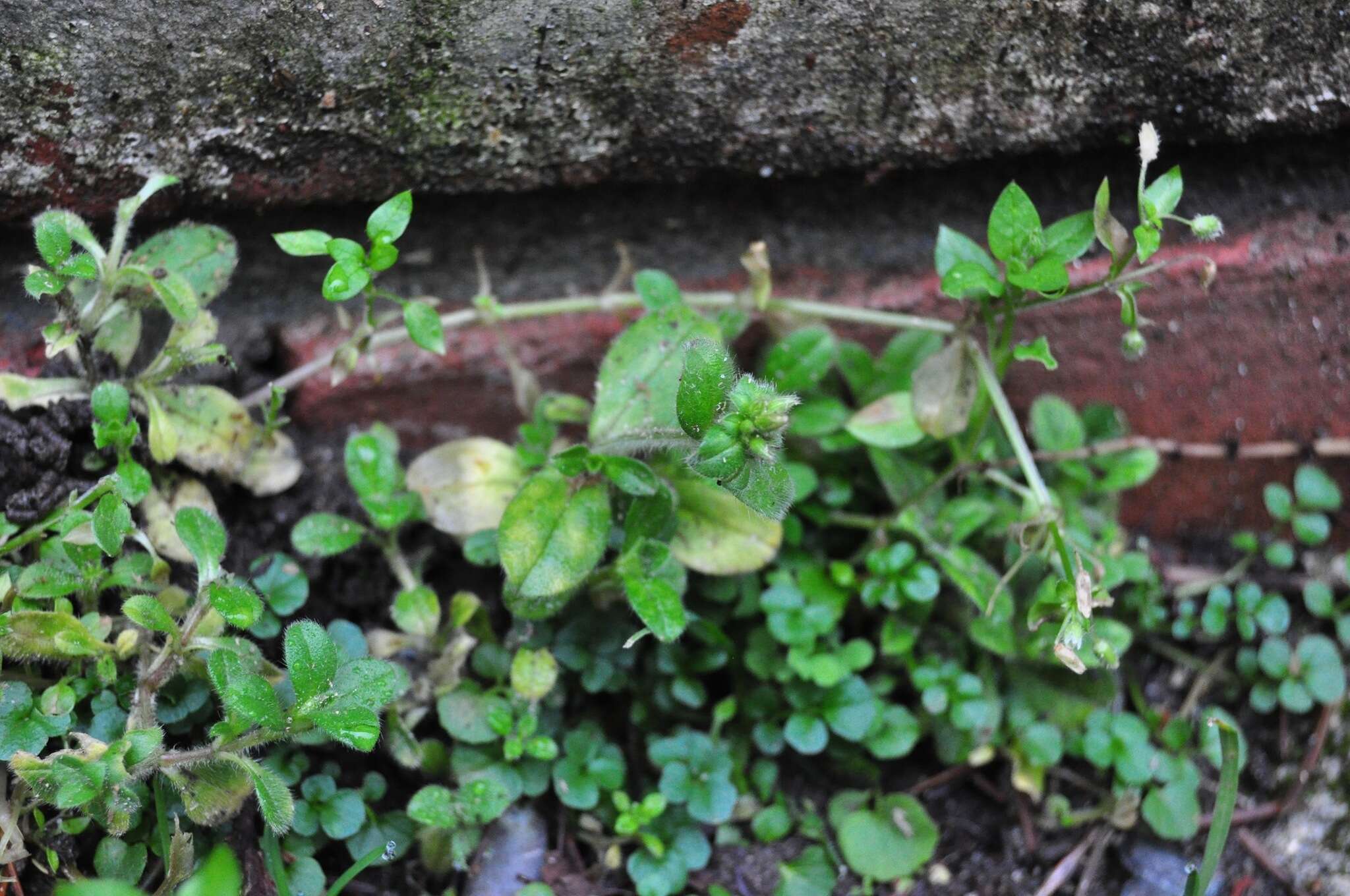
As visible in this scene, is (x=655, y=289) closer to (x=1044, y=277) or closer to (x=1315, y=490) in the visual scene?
(x=1044, y=277)

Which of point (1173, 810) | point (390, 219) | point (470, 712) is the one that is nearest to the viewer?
point (390, 219)

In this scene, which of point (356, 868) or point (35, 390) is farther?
point (35, 390)

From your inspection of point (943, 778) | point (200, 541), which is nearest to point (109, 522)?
point (200, 541)

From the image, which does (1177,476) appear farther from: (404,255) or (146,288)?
(146,288)

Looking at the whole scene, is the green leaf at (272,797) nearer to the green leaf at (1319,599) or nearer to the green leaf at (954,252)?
the green leaf at (954,252)

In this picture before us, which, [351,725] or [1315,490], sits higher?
[351,725]

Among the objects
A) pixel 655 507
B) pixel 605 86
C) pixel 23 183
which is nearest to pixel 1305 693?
pixel 655 507

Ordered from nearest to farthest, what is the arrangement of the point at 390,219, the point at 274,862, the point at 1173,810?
the point at 274,862, the point at 390,219, the point at 1173,810

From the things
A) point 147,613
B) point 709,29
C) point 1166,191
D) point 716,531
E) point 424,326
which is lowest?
point 716,531
